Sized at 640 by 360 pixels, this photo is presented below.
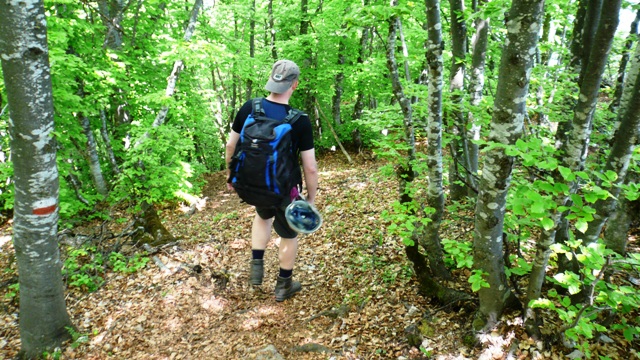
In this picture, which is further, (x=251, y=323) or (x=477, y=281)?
(x=251, y=323)

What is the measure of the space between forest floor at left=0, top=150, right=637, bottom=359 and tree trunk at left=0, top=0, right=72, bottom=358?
0.46 metres

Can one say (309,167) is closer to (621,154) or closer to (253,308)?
(253,308)

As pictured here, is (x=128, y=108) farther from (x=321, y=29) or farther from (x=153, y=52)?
(x=321, y=29)

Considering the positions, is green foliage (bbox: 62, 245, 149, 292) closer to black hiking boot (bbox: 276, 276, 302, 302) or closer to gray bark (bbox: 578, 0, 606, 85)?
black hiking boot (bbox: 276, 276, 302, 302)

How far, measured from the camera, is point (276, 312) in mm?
4441

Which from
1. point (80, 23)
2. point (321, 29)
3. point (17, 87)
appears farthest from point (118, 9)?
point (17, 87)

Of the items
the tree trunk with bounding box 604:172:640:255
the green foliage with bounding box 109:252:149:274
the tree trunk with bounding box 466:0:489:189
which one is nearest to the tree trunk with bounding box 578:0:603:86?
the tree trunk with bounding box 466:0:489:189

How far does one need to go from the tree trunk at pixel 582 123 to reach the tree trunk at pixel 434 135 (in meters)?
1.22

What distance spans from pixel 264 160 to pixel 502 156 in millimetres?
2246

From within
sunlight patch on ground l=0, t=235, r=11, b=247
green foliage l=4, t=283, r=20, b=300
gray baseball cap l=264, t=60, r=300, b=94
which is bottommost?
sunlight patch on ground l=0, t=235, r=11, b=247

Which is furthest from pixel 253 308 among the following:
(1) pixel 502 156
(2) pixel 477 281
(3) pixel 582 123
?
(3) pixel 582 123

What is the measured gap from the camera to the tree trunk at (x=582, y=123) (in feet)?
9.52

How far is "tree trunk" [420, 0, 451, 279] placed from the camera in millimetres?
3721

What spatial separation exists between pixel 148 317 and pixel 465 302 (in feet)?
12.7
